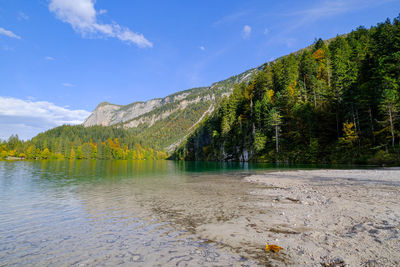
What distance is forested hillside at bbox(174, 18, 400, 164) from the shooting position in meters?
37.8

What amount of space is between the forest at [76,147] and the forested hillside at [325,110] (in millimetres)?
112540

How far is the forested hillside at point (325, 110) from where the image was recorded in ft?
124

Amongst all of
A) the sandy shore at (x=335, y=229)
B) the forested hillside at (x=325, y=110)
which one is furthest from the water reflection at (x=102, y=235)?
the forested hillside at (x=325, y=110)

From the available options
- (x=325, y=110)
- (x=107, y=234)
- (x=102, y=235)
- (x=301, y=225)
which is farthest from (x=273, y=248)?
(x=325, y=110)

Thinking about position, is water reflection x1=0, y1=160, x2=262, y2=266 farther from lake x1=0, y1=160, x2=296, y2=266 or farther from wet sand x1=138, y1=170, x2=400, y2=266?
wet sand x1=138, y1=170, x2=400, y2=266

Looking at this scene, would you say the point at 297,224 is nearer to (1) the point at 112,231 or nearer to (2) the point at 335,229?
(2) the point at 335,229

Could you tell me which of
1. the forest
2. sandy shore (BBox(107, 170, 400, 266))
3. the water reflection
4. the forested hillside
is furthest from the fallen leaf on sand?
the forest

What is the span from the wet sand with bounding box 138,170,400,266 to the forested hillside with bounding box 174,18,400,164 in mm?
32507

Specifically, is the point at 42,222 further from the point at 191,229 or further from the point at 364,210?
the point at 364,210

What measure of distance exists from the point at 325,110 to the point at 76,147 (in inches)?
6469

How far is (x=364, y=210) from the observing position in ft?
31.3

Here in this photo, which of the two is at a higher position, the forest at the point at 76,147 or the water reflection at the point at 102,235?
the forest at the point at 76,147

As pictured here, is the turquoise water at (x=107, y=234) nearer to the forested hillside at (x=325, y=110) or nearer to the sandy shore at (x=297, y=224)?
the sandy shore at (x=297, y=224)

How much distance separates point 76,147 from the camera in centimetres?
15700
